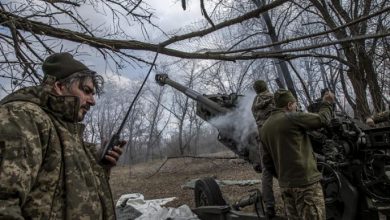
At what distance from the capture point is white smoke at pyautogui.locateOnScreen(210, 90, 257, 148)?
6.75 metres

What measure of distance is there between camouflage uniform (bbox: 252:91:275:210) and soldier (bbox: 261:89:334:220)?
94cm

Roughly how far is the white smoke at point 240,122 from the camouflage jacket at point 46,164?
15.7ft

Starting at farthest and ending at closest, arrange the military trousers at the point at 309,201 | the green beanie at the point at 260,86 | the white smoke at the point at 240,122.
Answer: the white smoke at the point at 240,122, the green beanie at the point at 260,86, the military trousers at the point at 309,201

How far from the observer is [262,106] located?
6.07m

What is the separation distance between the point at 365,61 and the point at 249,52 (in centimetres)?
A: 585

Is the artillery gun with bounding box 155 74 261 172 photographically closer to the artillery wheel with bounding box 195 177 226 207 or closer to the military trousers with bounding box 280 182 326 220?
the artillery wheel with bounding box 195 177 226 207

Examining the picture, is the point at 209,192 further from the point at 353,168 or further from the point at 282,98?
the point at 282,98

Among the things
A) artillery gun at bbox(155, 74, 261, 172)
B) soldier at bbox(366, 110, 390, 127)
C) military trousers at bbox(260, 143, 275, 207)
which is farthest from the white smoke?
soldier at bbox(366, 110, 390, 127)

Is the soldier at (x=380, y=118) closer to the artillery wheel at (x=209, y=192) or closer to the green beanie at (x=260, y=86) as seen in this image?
the green beanie at (x=260, y=86)

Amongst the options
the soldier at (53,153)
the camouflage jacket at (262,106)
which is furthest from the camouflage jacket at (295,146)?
the soldier at (53,153)

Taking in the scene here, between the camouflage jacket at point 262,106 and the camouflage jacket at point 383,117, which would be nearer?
the camouflage jacket at point 383,117

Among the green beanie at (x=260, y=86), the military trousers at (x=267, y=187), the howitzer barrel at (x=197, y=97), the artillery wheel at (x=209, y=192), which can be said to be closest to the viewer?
the military trousers at (x=267, y=187)

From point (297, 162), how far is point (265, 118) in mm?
1497

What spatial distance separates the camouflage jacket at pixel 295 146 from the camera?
14.9ft
